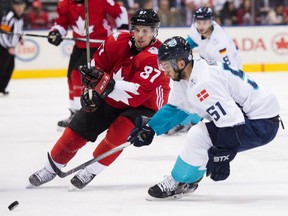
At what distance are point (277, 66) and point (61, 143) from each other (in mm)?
6862

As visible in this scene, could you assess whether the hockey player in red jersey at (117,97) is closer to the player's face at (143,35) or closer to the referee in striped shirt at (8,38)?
the player's face at (143,35)

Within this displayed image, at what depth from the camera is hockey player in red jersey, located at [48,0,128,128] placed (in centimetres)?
615

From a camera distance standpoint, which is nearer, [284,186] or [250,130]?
[250,130]

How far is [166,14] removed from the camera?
10.3 metres

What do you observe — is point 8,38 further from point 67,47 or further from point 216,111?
point 216,111

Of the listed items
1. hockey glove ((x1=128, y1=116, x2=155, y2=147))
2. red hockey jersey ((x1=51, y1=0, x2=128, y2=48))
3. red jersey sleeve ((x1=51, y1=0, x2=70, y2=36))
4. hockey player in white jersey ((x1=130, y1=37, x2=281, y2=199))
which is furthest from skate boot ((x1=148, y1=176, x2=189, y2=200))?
red jersey sleeve ((x1=51, y1=0, x2=70, y2=36))

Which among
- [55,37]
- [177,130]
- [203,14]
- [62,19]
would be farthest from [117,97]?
[62,19]

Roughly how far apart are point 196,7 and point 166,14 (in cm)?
45

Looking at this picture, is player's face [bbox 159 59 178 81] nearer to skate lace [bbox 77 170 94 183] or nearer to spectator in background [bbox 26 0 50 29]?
skate lace [bbox 77 170 94 183]

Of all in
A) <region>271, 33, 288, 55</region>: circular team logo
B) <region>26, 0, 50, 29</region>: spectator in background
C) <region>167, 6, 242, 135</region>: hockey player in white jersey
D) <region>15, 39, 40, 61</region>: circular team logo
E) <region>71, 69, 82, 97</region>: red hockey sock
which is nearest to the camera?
<region>167, 6, 242, 135</region>: hockey player in white jersey

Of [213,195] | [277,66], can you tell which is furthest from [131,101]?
[277,66]

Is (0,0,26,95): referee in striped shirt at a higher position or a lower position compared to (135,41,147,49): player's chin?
lower

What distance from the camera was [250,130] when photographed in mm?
3428

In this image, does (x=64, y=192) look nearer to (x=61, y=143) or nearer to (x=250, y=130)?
(x=61, y=143)
